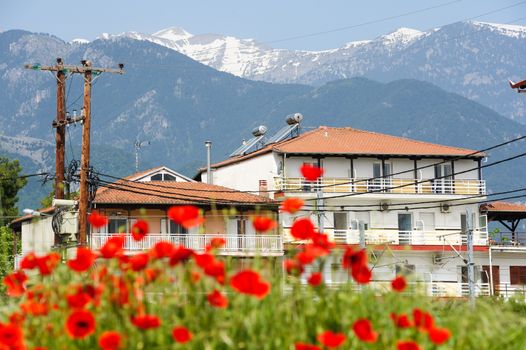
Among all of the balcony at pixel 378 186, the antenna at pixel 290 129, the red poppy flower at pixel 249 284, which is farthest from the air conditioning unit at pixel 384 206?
the red poppy flower at pixel 249 284

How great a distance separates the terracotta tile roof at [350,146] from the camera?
215 feet

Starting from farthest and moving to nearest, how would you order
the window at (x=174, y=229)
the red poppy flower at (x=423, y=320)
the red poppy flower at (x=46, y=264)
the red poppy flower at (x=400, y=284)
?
the window at (x=174, y=229) → the red poppy flower at (x=46, y=264) → the red poppy flower at (x=400, y=284) → the red poppy flower at (x=423, y=320)

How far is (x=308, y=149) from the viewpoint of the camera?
65250mm

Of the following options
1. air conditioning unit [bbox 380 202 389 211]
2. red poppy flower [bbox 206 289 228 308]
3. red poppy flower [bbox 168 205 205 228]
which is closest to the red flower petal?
red poppy flower [bbox 168 205 205 228]

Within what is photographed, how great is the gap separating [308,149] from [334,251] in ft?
187

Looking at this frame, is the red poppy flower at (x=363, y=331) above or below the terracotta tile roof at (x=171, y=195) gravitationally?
below

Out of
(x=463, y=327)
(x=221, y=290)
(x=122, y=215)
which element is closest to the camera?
(x=463, y=327)

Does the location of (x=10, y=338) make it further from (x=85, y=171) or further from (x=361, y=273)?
(x=85, y=171)

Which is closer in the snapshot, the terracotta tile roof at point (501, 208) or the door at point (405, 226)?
the door at point (405, 226)

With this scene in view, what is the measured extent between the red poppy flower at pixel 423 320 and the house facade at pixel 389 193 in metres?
53.1

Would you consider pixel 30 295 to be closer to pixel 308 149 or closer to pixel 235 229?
pixel 235 229

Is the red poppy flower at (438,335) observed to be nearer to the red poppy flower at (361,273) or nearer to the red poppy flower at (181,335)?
the red poppy flower at (361,273)

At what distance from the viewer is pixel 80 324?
727cm

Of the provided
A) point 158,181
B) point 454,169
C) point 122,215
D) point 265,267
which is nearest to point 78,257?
point 265,267
